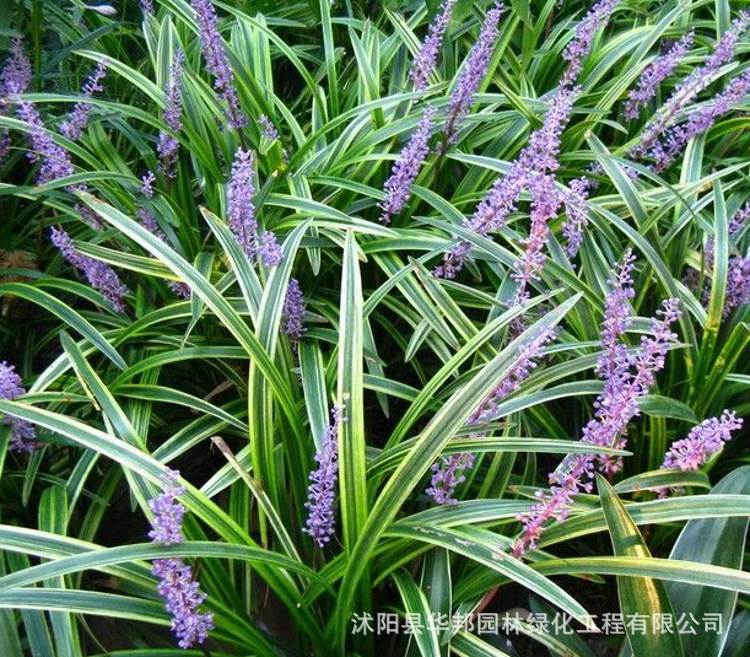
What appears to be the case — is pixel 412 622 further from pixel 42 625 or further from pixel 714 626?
pixel 42 625

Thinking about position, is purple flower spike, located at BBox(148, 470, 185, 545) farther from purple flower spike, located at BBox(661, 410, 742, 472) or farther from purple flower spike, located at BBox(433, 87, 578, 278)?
purple flower spike, located at BBox(433, 87, 578, 278)

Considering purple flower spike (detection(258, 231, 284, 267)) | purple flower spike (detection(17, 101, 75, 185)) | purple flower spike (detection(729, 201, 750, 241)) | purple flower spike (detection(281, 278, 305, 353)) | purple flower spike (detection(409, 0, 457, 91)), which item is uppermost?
purple flower spike (detection(409, 0, 457, 91))

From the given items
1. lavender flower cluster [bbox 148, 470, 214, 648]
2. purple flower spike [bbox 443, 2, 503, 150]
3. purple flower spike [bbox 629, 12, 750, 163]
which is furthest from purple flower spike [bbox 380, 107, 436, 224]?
lavender flower cluster [bbox 148, 470, 214, 648]

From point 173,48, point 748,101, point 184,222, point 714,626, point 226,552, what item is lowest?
point 714,626

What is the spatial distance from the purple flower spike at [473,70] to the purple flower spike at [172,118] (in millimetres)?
1013

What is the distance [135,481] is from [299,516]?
1.45 feet

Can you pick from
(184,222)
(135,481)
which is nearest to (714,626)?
(135,481)

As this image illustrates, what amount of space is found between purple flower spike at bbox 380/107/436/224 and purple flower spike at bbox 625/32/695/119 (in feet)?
3.31

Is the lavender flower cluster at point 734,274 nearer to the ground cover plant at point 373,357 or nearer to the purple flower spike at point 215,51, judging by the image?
the ground cover plant at point 373,357

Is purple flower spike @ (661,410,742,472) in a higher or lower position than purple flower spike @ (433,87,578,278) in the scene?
lower

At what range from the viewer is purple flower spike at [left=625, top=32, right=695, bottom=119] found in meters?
2.97

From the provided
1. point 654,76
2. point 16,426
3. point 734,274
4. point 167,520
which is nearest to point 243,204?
point 16,426

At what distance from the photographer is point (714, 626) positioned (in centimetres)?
174

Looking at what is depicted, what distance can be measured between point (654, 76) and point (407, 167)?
1173mm
